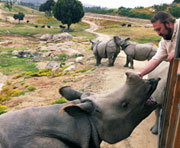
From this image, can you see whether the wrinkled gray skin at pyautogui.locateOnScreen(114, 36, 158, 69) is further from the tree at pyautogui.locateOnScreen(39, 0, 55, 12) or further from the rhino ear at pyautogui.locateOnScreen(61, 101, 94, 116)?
the tree at pyautogui.locateOnScreen(39, 0, 55, 12)

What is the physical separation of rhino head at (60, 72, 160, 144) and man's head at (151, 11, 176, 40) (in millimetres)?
1385

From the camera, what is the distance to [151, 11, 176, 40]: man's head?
149 inches

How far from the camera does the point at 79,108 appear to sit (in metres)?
2.65

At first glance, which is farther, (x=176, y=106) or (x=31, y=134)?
(x=31, y=134)

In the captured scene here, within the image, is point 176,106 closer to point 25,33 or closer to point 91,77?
point 91,77

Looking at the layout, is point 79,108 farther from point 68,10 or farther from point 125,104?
point 68,10

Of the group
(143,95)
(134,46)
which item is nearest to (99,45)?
(134,46)

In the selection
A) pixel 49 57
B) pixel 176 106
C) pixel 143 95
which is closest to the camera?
pixel 176 106

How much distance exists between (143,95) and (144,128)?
3.67 metres

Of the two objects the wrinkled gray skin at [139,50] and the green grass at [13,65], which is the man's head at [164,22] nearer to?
the wrinkled gray skin at [139,50]

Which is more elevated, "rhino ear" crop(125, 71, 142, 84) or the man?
the man

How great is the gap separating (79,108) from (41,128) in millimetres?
547

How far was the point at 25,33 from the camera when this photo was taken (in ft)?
130

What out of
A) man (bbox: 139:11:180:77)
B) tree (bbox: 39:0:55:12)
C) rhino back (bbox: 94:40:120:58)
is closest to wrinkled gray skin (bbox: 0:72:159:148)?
man (bbox: 139:11:180:77)
